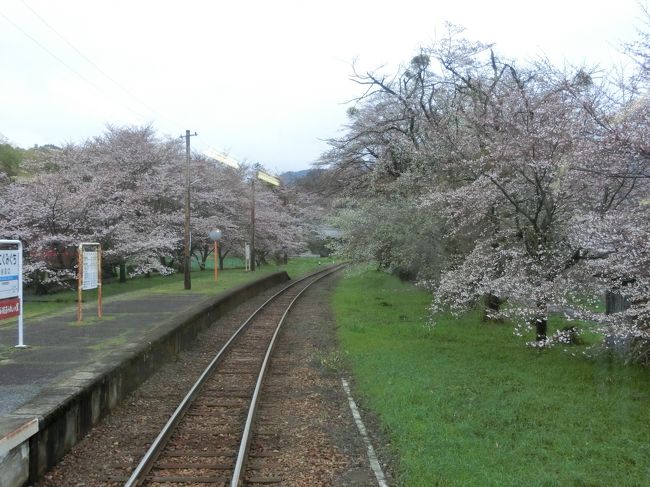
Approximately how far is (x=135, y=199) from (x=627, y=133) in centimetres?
2471

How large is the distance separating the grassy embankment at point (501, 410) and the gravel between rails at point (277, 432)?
526 mm

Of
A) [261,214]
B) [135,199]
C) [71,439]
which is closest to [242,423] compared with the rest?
[71,439]

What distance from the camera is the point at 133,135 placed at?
104ft

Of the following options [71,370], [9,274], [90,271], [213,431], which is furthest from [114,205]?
[213,431]

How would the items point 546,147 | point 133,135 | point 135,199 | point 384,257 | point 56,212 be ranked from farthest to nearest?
point 133,135 → point 135,199 → point 56,212 → point 384,257 → point 546,147

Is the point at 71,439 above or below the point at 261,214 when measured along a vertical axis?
below

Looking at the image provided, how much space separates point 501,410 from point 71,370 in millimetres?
6078

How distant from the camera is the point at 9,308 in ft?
29.2

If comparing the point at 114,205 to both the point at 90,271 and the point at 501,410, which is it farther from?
the point at 501,410

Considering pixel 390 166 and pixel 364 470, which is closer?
pixel 364 470

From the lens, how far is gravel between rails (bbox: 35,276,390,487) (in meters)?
5.92

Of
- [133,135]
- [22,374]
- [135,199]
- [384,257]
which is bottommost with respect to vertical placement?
[22,374]

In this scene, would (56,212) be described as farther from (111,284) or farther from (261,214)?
(261,214)

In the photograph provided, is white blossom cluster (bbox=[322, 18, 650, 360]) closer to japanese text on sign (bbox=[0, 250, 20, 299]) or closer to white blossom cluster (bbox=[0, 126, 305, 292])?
japanese text on sign (bbox=[0, 250, 20, 299])
